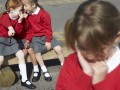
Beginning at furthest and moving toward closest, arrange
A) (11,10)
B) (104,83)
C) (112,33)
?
(11,10) < (104,83) < (112,33)

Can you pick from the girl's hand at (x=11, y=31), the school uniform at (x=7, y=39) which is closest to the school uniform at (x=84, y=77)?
the girl's hand at (x=11, y=31)

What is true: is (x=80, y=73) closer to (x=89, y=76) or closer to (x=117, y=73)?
(x=89, y=76)

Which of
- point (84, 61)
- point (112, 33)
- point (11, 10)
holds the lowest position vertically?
point (11, 10)

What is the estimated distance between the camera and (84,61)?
169cm

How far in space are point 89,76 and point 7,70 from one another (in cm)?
291

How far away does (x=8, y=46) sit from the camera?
4.50 m

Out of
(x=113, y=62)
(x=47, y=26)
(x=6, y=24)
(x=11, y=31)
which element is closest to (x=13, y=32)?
(x=11, y=31)

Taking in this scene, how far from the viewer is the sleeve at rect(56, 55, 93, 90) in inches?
67.3

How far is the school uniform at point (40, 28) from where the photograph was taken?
4590 mm

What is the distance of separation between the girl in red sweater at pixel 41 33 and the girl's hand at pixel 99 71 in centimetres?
293

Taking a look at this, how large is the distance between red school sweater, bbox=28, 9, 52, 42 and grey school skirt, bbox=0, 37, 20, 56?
322 mm

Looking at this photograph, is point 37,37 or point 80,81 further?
point 37,37

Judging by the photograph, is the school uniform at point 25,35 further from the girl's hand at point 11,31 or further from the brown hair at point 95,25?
the brown hair at point 95,25

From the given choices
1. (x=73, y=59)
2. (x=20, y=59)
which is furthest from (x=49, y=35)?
(x=73, y=59)
